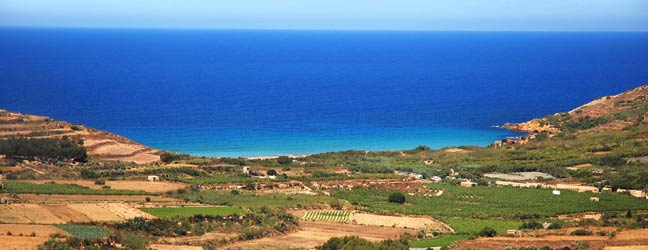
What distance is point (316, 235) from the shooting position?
41469mm

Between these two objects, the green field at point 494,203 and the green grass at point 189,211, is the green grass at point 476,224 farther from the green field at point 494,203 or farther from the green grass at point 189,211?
the green grass at point 189,211

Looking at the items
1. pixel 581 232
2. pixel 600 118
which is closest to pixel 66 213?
pixel 581 232

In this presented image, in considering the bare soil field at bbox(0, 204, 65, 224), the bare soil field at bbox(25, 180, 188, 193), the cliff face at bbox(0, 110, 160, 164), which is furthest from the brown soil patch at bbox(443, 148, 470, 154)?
the bare soil field at bbox(0, 204, 65, 224)

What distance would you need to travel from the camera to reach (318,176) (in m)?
59.5

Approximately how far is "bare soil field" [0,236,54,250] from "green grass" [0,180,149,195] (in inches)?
506

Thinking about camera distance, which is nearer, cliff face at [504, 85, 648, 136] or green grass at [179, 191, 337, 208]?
green grass at [179, 191, 337, 208]

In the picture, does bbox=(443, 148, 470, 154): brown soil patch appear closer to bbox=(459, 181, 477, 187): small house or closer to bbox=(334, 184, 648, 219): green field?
bbox=(459, 181, 477, 187): small house

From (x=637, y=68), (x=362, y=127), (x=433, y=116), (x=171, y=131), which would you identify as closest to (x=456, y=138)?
(x=362, y=127)

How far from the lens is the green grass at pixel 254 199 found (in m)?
48.5

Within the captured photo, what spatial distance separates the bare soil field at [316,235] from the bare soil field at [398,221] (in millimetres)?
1006

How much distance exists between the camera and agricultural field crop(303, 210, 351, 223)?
1794 inches

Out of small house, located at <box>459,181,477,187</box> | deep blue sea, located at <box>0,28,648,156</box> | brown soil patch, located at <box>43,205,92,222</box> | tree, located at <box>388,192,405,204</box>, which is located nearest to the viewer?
brown soil patch, located at <box>43,205,92,222</box>

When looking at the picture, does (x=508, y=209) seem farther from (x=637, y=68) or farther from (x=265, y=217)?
(x=637, y=68)

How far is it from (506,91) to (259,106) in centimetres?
3897
